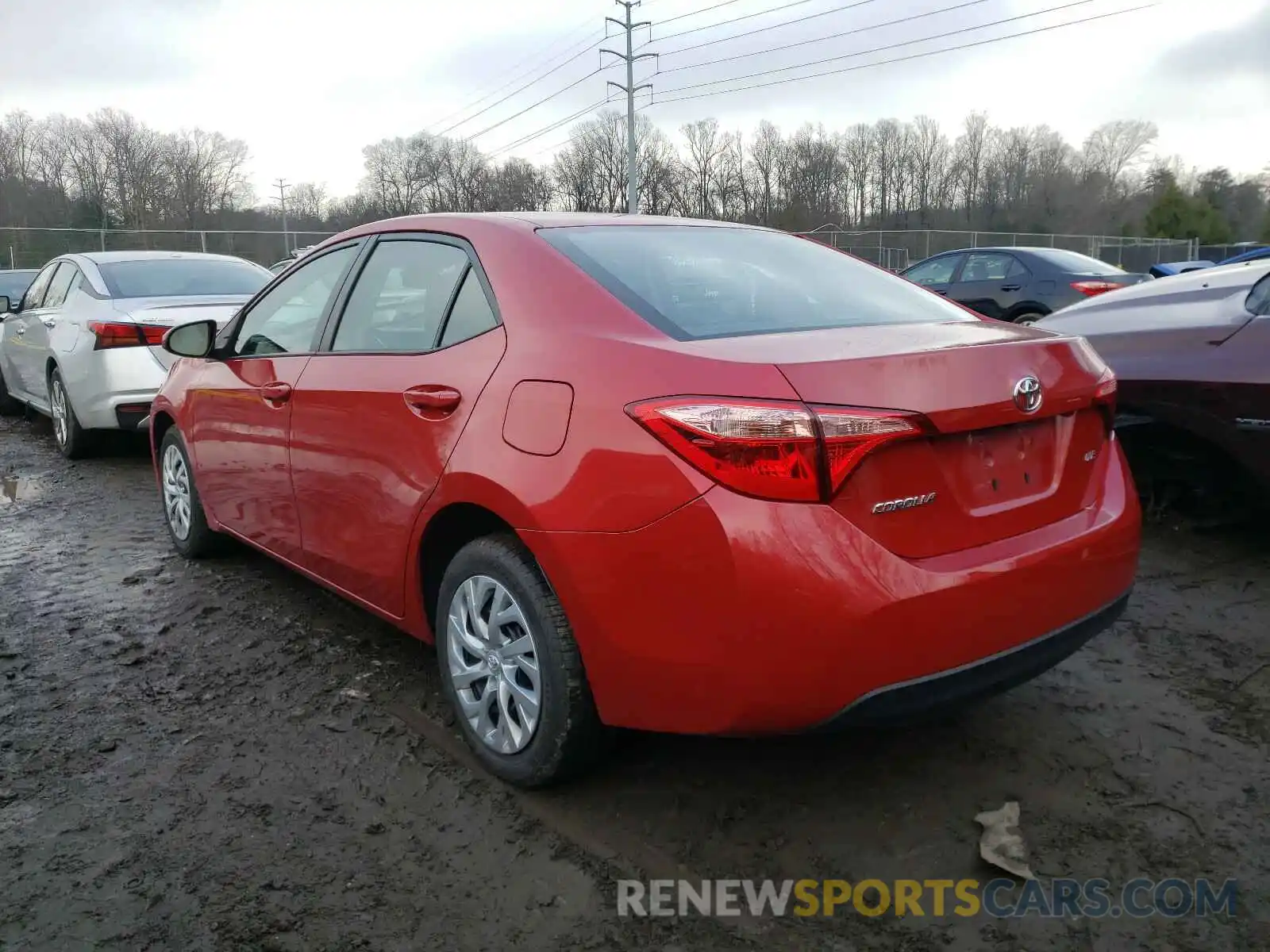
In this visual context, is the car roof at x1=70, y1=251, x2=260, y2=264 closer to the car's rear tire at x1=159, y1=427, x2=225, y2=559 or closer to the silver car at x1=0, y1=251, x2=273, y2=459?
the silver car at x1=0, y1=251, x2=273, y2=459

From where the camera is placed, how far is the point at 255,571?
4727 millimetres

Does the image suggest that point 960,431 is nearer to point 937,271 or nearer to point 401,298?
point 401,298

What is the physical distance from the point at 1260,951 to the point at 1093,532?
0.97 metres

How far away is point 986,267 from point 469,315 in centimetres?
1173

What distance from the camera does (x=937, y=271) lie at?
14242mm

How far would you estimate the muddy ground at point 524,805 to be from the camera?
7.15ft

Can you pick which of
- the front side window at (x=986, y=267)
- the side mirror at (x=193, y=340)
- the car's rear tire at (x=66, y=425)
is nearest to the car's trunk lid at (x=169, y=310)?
the car's rear tire at (x=66, y=425)

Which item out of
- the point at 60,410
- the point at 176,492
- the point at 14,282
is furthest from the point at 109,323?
the point at 14,282

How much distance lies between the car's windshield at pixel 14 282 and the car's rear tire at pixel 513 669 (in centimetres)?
1616

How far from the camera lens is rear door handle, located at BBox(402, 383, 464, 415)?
8.95 feet

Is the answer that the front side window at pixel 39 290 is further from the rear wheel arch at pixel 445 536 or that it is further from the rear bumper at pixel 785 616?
the rear bumper at pixel 785 616

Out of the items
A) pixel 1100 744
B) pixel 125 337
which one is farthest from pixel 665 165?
pixel 1100 744

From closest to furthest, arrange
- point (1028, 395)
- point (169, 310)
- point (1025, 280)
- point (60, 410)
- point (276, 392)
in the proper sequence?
point (1028, 395) < point (276, 392) < point (169, 310) < point (60, 410) < point (1025, 280)

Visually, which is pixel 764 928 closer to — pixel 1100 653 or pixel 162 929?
pixel 162 929
